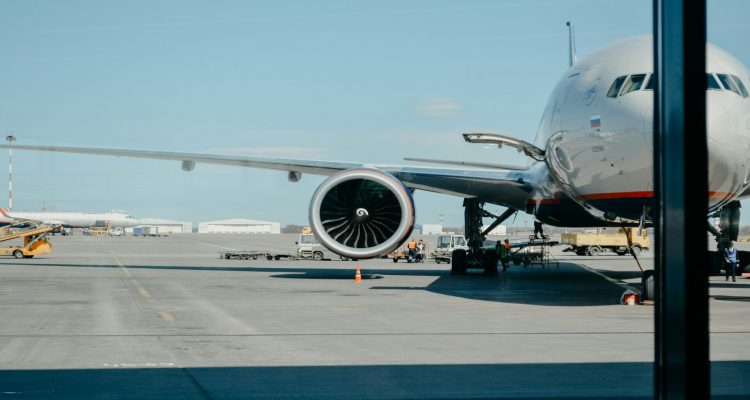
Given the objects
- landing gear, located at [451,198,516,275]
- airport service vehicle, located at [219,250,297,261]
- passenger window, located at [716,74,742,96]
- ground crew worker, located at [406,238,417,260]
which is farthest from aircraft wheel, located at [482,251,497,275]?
airport service vehicle, located at [219,250,297,261]

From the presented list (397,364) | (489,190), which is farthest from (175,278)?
(397,364)

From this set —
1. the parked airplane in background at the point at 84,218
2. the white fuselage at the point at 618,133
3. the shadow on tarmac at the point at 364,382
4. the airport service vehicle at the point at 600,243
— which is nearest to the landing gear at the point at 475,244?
the white fuselage at the point at 618,133

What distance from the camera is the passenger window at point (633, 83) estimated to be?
12859 millimetres

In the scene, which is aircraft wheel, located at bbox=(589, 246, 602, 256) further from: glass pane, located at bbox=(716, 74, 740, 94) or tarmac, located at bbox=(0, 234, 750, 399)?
glass pane, located at bbox=(716, 74, 740, 94)

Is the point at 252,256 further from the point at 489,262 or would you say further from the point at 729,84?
the point at 729,84

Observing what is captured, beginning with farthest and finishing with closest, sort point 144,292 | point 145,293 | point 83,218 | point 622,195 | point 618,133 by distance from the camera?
point 83,218, point 144,292, point 145,293, point 622,195, point 618,133

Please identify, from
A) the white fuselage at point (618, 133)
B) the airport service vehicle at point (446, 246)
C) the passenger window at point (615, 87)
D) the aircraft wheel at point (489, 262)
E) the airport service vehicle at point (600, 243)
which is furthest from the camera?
the airport service vehicle at point (600, 243)

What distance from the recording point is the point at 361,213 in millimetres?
18719

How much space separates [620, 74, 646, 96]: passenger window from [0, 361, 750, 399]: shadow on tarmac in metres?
5.87

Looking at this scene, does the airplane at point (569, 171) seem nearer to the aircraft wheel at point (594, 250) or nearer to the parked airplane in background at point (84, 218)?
the aircraft wheel at point (594, 250)

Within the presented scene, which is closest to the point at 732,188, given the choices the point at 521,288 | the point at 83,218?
the point at 521,288

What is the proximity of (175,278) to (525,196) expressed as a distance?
8751mm

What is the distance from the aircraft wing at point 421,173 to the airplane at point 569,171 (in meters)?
0.03

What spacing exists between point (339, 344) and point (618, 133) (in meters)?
5.68
